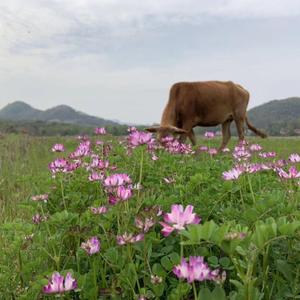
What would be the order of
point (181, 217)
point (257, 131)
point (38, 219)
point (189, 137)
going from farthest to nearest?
point (257, 131), point (189, 137), point (38, 219), point (181, 217)

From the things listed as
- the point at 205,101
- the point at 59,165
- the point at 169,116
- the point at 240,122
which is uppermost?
the point at 205,101

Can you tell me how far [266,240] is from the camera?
63.6 inches

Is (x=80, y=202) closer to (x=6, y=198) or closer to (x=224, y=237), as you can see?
(x=224, y=237)

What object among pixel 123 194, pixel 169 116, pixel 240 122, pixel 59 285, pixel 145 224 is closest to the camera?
pixel 59 285

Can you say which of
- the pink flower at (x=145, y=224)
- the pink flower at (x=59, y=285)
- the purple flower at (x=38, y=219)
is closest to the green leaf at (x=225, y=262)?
the pink flower at (x=145, y=224)

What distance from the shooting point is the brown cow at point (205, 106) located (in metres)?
11.9

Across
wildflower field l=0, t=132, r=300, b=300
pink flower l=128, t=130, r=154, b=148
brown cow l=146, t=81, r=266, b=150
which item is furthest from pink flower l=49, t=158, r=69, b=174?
brown cow l=146, t=81, r=266, b=150

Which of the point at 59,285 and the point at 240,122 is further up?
the point at 240,122

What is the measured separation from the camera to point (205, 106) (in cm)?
1250

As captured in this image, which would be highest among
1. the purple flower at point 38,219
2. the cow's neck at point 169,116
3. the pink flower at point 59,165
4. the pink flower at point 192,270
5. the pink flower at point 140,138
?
the cow's neck at point 169,116

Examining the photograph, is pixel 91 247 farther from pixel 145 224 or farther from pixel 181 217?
pixel 181 217

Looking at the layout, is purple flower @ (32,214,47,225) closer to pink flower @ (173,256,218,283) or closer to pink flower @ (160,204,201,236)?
pink flower @ (160,204,201,236)

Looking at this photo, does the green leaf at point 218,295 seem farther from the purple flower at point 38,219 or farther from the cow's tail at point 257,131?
the cow's tail at point 257,131

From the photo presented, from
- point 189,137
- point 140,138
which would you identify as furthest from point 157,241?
point 189,137
